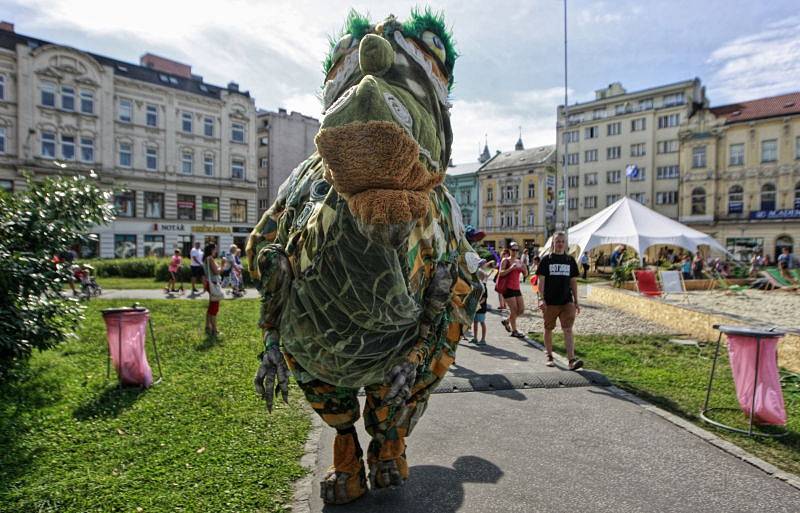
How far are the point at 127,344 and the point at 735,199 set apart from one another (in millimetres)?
43259

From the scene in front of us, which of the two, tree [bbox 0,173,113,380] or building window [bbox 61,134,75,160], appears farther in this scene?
building window [bbox 61,134,75,160]

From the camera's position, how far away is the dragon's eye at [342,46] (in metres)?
2.10

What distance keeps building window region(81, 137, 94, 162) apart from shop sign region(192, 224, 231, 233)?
7.47 m

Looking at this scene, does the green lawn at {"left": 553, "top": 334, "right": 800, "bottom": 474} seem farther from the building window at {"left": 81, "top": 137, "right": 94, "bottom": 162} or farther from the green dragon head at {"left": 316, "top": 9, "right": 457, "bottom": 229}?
the building window at {"left": 81, "top": 137, "right": 94, "bottom": 162}

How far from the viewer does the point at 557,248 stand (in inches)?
259

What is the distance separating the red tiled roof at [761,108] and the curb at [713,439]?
4063cm

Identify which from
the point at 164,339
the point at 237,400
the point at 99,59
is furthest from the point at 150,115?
the point at 237,400

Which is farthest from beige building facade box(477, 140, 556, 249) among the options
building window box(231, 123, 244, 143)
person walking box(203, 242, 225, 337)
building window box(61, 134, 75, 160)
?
person walking box(203, 242, 225, 337)

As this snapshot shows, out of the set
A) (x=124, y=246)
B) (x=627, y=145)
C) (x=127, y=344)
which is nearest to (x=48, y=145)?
(x=124, y=246)

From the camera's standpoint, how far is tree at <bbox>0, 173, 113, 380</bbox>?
5.07 m

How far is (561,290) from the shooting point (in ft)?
21.1

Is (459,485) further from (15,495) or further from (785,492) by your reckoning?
(15,495)

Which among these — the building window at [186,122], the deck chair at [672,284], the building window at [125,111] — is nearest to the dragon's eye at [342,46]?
the deck chair at [672,284]

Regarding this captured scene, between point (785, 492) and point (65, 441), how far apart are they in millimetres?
5530
